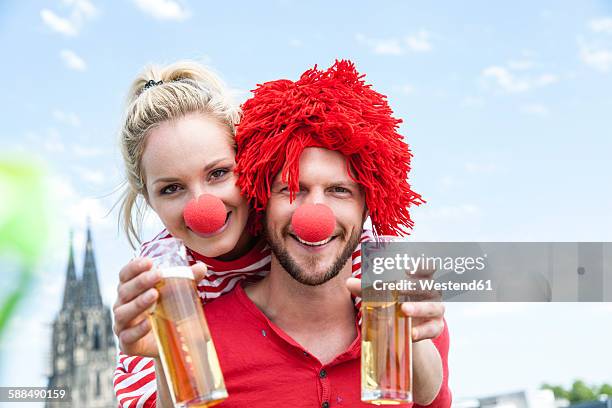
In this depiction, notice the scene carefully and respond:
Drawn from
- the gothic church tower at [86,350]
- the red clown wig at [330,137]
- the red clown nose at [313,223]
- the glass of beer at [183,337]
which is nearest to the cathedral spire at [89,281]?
the gothic church tower at [86,350]

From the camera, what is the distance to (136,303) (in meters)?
2.76

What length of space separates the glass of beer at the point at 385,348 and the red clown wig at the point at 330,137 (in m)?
0.76

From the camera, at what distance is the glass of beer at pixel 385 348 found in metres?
2.85

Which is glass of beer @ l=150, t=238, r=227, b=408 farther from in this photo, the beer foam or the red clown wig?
the red clown wig

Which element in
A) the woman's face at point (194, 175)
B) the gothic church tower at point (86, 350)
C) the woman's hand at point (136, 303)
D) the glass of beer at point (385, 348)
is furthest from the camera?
the gothic church tower at point (86, 350)

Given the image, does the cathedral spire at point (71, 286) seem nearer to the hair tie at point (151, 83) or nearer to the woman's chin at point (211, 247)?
the hair tie at point (151, 83)

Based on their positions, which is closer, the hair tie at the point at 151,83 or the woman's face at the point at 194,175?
the woman's face at the point at 194,175

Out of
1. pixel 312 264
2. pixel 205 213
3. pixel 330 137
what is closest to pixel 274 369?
pixel 312 264

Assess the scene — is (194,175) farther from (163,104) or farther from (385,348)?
(385,348)

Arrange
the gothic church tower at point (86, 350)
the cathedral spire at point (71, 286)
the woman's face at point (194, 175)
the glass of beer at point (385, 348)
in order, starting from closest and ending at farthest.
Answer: the glass of beer at point (385, 348)
the woman's face at point (194, 175)
the gothic church tower at point (86, 350)
the cathedral spire at point (71, 286)

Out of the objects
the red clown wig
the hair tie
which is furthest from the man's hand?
the hair tie

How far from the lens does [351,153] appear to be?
11.6ft

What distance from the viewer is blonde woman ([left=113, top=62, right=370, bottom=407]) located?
3.63 m

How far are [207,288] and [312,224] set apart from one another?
3.00ft
